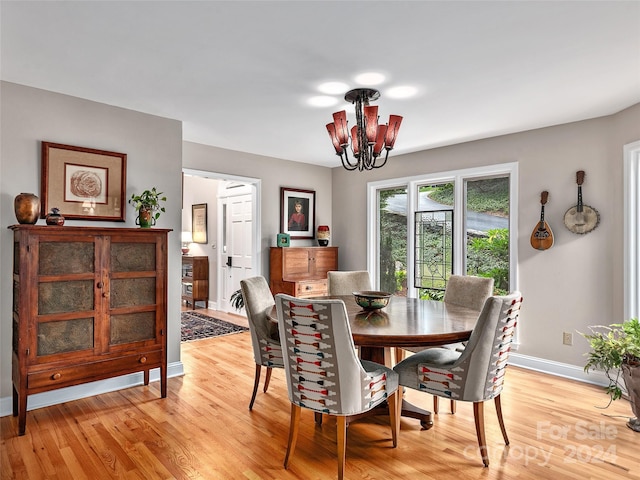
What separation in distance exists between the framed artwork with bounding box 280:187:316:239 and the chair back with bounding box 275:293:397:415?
340 centimetres

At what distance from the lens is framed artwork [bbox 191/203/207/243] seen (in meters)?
7.29

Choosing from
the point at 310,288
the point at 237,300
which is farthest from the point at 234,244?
the point at 310,288

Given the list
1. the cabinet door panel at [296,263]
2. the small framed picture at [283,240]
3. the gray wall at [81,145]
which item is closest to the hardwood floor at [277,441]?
the gray wall at [81,145]

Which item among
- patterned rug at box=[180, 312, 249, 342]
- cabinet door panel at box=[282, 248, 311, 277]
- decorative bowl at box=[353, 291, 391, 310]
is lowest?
patterned rug at box=[180, 312, 249, 342]

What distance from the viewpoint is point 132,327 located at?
3127mm

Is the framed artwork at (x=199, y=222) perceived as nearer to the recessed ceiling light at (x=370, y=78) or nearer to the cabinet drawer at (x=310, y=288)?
the cabinet drawer at (x=310, y=288)

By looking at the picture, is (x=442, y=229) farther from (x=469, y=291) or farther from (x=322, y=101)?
(x=322, y=101)

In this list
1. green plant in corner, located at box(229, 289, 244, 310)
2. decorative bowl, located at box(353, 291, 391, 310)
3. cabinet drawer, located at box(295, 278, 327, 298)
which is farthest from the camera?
green plant in corner, located at box(229, 289, 244, 310)

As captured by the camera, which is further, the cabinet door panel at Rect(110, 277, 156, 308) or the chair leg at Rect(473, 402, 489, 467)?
the cabinet door panel at Rect(110, 277, 156, 308)

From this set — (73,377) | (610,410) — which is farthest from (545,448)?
(73,377)

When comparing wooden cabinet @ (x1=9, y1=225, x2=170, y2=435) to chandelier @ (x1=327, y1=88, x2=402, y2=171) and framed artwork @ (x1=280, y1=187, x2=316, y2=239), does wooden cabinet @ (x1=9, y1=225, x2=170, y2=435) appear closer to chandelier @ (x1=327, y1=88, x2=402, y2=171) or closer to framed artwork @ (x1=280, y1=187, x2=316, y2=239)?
chandelier @ (x1=327, y1=88, x2=402, y2=171)

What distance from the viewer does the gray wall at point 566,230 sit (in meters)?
3.51

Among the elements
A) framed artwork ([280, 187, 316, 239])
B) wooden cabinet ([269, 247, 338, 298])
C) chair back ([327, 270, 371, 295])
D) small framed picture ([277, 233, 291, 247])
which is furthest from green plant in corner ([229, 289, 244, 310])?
chair back ([327, 270, 371, 295])

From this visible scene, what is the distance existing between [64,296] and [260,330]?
138 cm
